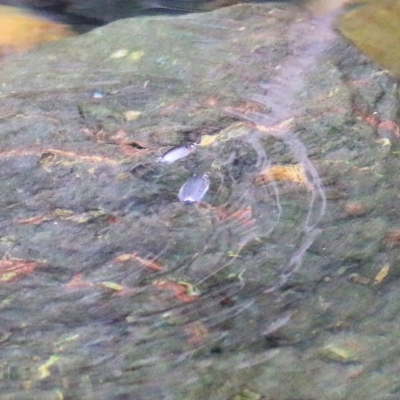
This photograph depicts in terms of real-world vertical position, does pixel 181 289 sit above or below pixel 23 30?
below

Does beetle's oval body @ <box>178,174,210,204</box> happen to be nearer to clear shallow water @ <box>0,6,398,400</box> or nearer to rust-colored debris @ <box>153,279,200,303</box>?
clear shallow water @ <box>0,6,398,400</box>

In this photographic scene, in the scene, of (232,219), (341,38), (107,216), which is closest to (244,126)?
(232,219)

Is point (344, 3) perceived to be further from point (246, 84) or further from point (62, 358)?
point (62, 358)

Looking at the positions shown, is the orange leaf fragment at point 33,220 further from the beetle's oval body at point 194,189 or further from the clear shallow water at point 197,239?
the beetle's oval body at point 194,189

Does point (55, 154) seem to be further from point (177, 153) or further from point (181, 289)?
point (181, 289)

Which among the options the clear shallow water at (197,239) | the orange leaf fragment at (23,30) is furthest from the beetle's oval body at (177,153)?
the orange leaf fragment at (23,30)

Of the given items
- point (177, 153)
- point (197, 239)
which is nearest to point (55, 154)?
point (177, 153)
